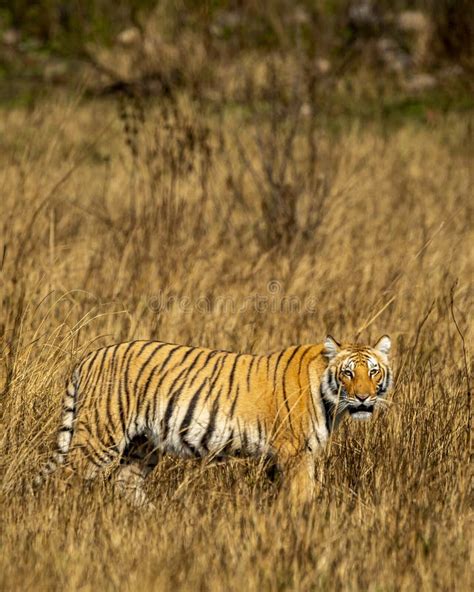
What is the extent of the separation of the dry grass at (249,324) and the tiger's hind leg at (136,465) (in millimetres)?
80

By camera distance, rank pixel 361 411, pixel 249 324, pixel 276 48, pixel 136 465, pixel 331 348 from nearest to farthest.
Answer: pixel 361 411, pixel 331 348, pixel 136 465, pixel 249 324, pixel 276 48

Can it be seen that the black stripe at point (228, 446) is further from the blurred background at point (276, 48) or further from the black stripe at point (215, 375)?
the blurred background at point (276, 48)

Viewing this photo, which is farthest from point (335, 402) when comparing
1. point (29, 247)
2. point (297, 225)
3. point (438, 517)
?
point (297, 225)

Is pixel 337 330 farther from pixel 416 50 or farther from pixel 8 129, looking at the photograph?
pixel 416 50

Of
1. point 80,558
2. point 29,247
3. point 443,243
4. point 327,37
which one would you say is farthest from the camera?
point 327,37

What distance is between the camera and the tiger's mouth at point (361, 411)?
452 cm

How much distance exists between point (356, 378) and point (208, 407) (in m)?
0.61

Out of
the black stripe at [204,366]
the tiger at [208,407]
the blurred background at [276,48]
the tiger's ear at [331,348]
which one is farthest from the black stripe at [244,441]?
the blurred background at [276,48]

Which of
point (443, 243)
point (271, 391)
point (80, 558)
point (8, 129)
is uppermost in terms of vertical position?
point (8, 129)

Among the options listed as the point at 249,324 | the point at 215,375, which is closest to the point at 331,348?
the point at 215,375

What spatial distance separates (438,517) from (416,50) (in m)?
13.1

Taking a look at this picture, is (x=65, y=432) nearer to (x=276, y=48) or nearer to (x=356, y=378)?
(x=356, y=378)

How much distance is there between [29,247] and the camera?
7.44 m

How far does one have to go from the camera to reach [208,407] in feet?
15.7
